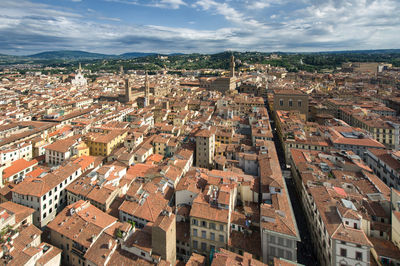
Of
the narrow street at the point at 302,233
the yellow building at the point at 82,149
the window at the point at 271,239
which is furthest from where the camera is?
the yellow building at the point at 82,149

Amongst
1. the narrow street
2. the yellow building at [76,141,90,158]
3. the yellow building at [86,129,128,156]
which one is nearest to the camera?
the narrow street

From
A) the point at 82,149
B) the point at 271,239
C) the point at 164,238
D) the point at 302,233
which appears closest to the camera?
the point at 164,238

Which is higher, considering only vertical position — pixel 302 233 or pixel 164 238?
pixel 164 238

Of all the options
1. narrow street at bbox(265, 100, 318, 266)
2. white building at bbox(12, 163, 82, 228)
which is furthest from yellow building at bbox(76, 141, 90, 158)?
narrow street at bbox(265, 100, 318, 266)

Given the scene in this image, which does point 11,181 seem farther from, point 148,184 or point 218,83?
point 218,83

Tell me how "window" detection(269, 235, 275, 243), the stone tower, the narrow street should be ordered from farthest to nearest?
the narrow street → "window" detection(269, 235, 275, 243) → the stone tower

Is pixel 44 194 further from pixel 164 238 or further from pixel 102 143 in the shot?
pixel 164 238

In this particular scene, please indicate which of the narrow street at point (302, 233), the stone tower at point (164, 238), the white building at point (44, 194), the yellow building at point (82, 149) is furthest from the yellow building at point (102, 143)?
the narrow street at point (302, 233)

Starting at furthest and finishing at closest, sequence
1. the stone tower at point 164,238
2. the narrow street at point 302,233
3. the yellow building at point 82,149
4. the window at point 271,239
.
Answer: the yellow building at point 82,149 < the narrow street at point 302,233 < the window at point 271,239 < the stone tower at point 164,238

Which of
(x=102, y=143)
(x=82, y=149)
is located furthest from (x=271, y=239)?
(x=82, y=149)

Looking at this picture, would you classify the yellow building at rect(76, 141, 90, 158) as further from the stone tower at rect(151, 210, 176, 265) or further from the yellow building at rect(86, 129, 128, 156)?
the stone tower at rect(151, 210, 176, 265)

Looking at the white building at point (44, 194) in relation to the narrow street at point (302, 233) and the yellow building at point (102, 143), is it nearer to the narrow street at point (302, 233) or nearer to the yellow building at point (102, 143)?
the yellow building at point (102, 143)

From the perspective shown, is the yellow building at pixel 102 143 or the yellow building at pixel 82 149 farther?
the yellow building at pixel 102 143

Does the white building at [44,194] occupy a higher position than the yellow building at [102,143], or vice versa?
the yellow building at [102,143]
